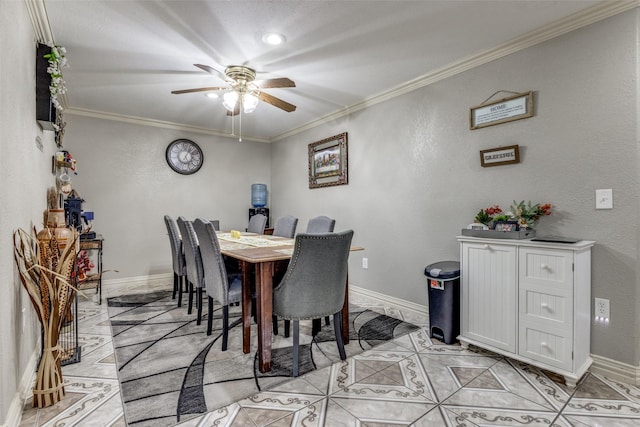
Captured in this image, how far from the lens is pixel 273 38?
237cm

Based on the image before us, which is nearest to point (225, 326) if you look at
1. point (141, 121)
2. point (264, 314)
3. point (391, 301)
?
point (264, 314)

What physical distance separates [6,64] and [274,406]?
6.93 ft

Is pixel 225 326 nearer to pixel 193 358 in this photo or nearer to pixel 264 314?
pixel 193 358

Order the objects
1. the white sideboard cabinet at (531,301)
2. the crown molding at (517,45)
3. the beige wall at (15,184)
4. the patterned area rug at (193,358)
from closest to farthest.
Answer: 1. the beige wall at (15,184)
2. the patterned area rug at (193,358)
3. the white sideboard cabinet at (531,301)
4. the crown molding at (517,45)

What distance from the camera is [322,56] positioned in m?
2.67

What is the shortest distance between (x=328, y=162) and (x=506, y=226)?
2522 millimetres

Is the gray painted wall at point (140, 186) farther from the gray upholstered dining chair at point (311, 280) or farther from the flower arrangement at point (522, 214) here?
the flower arrangement at point (522, 214)

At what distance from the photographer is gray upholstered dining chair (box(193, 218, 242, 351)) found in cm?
225

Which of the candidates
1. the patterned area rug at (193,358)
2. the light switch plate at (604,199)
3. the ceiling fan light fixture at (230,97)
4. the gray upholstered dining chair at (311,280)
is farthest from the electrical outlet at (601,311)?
the ceiling fan light fixture at (230,97)

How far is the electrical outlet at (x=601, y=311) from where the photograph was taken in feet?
6.62

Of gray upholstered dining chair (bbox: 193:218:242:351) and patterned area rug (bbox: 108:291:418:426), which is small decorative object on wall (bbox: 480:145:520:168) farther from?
gray upholstered dining chair (bbox: 193:218:242:351)

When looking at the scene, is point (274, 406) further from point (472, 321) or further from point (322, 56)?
point (322, 56)

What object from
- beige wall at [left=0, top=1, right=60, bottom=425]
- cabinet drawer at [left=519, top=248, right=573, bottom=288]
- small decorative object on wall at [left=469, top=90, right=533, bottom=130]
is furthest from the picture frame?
beige wall at [left=0, top=1, right=60, bottom=425]

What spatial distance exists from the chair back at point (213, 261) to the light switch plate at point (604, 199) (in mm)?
2527
